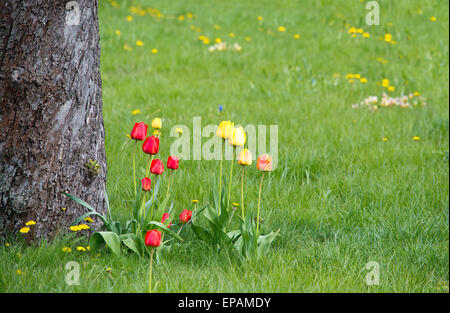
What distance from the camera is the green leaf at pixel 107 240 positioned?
2.71 meters

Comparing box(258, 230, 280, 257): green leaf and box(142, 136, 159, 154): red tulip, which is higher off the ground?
box(142, 136, 159, 154): red tulip

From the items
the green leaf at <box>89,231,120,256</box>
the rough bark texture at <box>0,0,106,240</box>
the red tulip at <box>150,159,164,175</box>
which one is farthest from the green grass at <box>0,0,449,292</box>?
the red tulip at <box>150,159,164,175</box>

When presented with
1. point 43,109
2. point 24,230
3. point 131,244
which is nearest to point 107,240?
point 131,244

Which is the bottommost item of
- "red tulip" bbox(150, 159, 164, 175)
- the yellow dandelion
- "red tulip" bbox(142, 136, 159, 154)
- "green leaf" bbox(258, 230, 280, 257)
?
"green leaf" bbox(258, 230, 280, 257)

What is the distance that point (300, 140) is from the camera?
472 centimetres

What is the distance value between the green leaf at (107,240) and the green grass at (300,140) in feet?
0.18

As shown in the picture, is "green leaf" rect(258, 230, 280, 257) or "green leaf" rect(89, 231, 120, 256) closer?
"green leaf" rect(89, 231, 120, 256)

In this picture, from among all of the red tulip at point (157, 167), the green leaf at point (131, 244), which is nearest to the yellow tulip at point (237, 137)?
the red tulip at point (157, 167)

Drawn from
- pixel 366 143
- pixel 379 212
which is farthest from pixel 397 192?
pixel 366 143

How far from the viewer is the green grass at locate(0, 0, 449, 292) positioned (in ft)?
8.75

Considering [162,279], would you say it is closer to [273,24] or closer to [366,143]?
[366,143]

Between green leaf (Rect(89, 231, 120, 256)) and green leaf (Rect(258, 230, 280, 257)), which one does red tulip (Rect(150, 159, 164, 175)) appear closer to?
green leaf (Rect(89, 231, 120, 256))

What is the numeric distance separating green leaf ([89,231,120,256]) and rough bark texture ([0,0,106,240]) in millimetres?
191

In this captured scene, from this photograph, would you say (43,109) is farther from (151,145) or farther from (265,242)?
(265,242)
